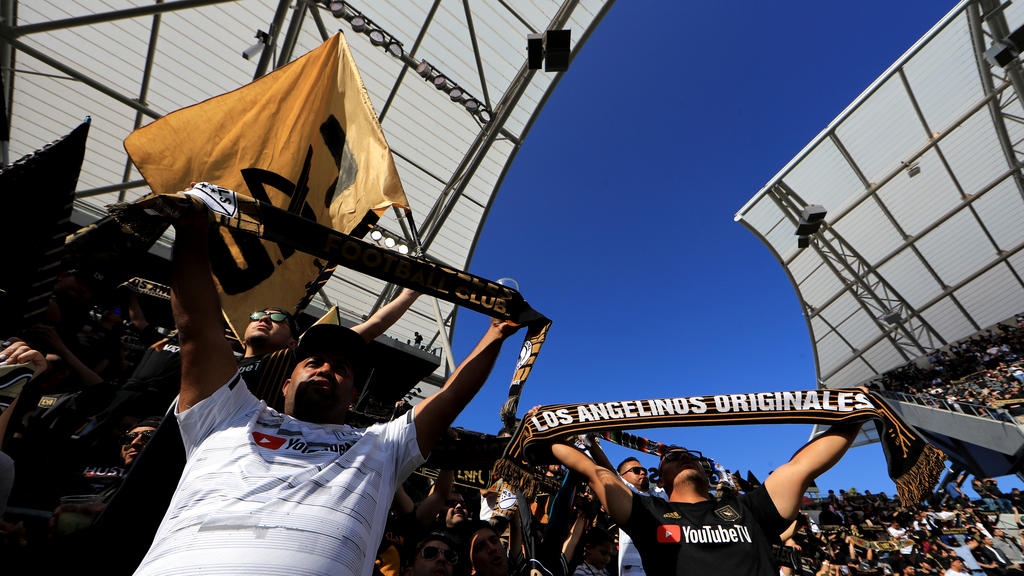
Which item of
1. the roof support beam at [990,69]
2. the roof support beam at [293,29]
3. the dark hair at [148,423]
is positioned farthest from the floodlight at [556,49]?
the roof support beam at [990,69]

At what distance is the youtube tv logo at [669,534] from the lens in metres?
2.73

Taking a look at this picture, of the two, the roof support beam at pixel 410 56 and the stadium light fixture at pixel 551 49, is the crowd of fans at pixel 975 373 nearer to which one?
the stadium light fixture at pixel 551 49

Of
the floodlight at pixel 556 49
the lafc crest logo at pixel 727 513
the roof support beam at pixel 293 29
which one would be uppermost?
the floodlight at pixel 556 49

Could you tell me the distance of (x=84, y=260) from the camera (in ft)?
7.30

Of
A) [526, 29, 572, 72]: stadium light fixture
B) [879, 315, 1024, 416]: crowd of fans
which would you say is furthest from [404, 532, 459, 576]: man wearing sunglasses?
[879, 315, 1024, 416]: crowd of fans

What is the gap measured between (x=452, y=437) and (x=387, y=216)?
12.3m

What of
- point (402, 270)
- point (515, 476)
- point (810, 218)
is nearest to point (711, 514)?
point (515, 476)

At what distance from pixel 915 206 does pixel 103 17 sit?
2476cm

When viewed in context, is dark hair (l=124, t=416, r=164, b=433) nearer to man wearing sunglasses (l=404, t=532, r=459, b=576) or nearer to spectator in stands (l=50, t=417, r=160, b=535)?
spectator in stands (l=50, t=417, r=160, b=535)

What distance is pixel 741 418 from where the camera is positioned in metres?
3.49

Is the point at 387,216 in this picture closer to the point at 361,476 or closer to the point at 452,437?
the point at 452,437

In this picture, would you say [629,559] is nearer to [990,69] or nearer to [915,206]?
[990,69]

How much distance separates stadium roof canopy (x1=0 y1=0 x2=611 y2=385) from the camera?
10391 mm

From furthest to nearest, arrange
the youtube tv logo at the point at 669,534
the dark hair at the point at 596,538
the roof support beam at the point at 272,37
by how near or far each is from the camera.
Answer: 1. the roof support beam at the point at 272,37
2. the dark hair at the point at 596,538
3. the youtube tv logo at the point at 669,534
